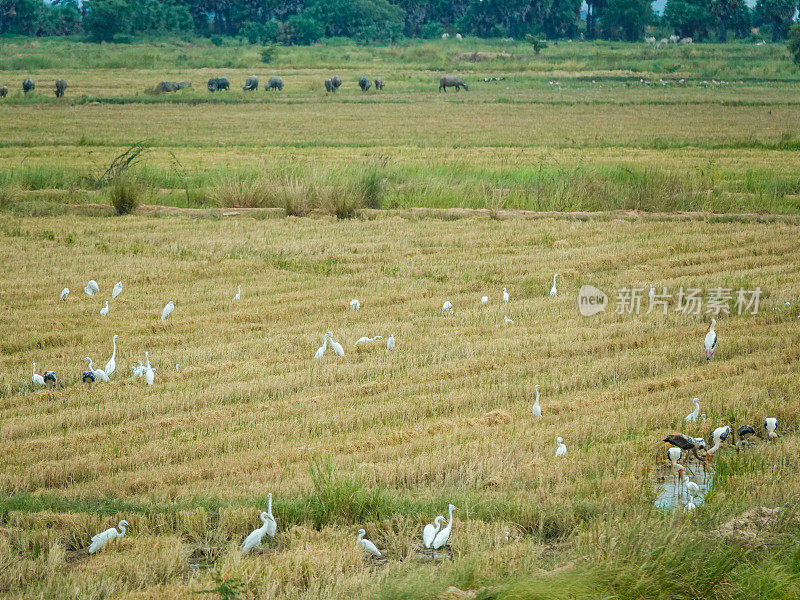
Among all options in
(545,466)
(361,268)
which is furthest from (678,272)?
(545,466)

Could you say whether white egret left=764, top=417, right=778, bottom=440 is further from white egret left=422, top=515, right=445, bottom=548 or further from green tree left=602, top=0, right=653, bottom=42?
green tree left=602, top=0, right=653, bottom=42

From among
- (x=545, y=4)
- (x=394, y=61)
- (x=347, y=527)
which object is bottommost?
(x=347, y=527)

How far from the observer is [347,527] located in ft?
20.8

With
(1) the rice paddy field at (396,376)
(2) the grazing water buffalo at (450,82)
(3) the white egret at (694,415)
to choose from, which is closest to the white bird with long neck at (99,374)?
(1) the rice paddy field at (396,376)

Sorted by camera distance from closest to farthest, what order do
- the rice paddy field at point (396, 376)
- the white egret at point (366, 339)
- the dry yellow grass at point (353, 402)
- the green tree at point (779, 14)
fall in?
the rice paddy field at point (396, 376)
the dry yellow grass at point (353, 402)
the white egret at point (366, 339)
the green tree at point (779, 14)

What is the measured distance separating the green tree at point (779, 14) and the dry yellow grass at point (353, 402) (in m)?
96.6

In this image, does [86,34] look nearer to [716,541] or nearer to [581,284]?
[581,284]

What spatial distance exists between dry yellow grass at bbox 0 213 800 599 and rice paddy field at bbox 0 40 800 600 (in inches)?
1.3

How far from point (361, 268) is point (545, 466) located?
817 centimetres

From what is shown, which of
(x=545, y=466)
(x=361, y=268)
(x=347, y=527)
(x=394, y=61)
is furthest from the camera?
(x=394, y=61)

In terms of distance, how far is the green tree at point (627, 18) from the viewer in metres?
98.1

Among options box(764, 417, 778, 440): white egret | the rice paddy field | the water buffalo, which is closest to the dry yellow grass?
the rice paddy field

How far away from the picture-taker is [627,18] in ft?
327

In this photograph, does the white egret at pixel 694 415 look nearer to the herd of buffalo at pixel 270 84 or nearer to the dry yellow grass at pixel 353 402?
the dry yellow grass at pixel 353 402
